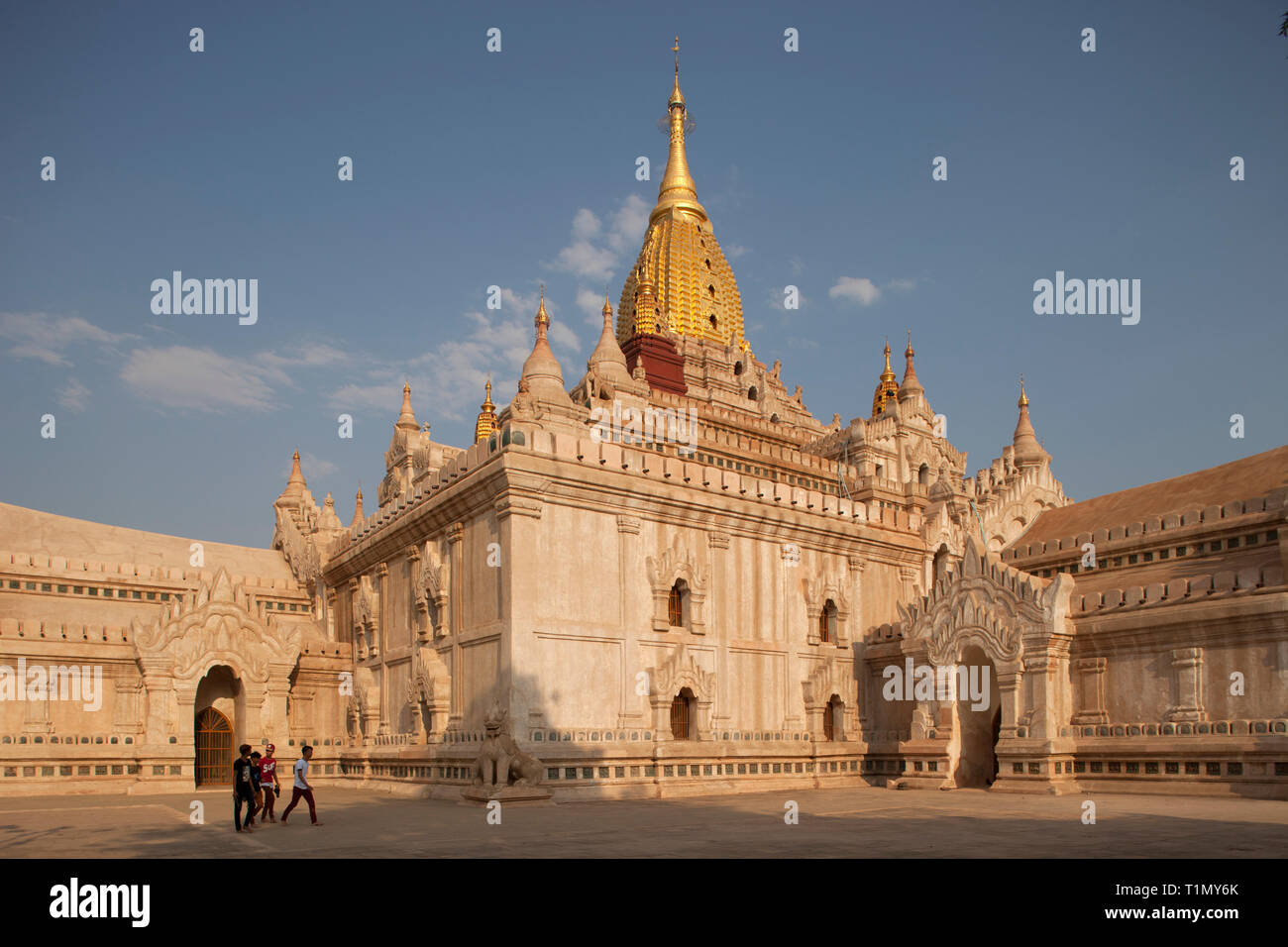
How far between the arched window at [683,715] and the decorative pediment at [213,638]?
14740 mm

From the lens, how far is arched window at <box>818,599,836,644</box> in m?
38.2

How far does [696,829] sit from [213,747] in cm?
2509

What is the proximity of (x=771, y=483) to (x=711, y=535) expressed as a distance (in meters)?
3.47

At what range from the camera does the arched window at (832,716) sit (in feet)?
123

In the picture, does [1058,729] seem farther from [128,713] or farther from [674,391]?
[674,391]

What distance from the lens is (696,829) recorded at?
19766 mm

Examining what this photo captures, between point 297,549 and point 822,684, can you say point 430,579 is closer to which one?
point 822,684

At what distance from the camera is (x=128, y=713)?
36688 mm

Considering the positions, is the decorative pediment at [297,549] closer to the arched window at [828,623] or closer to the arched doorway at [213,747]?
the arched doorway at [213,747]

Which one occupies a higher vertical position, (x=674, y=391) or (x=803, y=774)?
(x=674, y=391)

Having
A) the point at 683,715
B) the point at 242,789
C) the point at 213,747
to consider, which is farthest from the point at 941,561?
the point at 242,789
